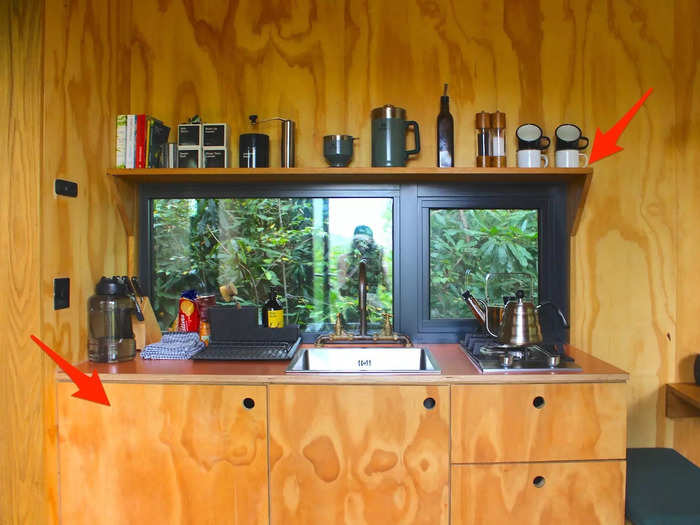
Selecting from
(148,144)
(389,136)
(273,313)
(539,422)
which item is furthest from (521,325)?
(148,144)

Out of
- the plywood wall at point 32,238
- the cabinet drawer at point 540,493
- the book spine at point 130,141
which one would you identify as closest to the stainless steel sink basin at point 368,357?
the cabinet drawer at point 540,493

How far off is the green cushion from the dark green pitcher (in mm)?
1411

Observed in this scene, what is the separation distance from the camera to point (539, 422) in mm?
1646

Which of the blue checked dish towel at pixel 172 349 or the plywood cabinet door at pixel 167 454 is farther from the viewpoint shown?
the blue checked dish towel at pixel 172 349

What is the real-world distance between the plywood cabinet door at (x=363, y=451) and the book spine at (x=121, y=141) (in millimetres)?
1102

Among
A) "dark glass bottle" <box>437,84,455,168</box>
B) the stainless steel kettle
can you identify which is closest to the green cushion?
the stainless steel kettle

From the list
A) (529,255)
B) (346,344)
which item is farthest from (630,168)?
(346,344)

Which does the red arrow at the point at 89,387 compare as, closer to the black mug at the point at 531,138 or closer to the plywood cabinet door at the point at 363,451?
the plywood cabinet door at the point at 363,451

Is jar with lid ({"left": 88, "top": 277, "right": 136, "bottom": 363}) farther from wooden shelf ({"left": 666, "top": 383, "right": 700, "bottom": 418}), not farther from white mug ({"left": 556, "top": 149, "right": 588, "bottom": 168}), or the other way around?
wooden shelf ({"left": 666, "top": 383, "right": 700, "bottom": 418})

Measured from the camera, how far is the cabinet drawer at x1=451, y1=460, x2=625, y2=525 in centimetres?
165

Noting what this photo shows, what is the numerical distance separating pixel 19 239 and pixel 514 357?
1722 mm

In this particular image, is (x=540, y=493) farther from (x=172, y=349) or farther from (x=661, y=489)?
(x=172, y=349)

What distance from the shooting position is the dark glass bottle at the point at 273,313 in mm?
2141

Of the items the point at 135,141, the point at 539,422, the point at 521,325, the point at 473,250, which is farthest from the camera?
the point at 473,250
